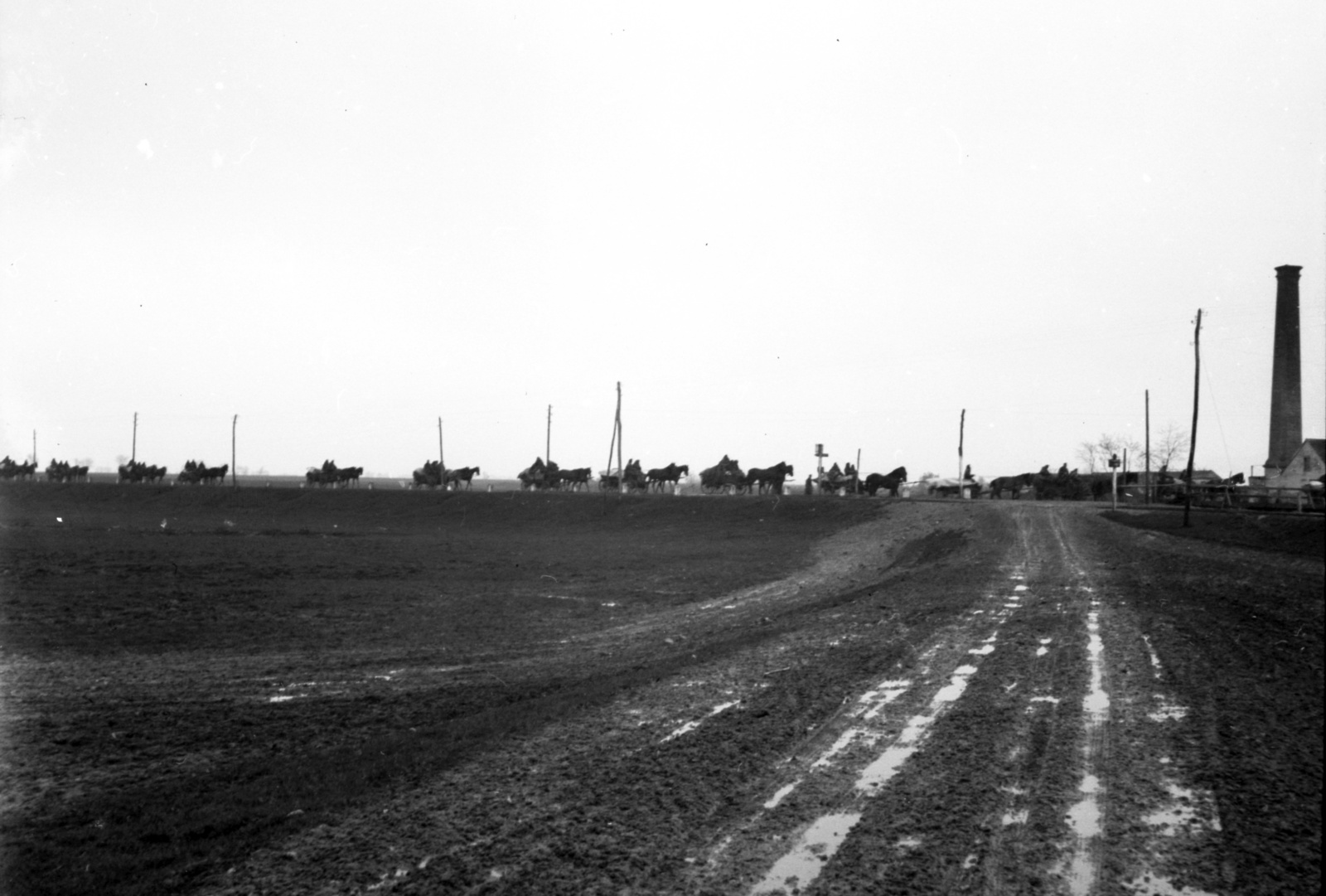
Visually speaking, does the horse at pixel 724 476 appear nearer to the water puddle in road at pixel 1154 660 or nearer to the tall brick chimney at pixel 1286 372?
the water puddle in road at pixel 1154 660

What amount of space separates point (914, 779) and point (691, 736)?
6.31 ft

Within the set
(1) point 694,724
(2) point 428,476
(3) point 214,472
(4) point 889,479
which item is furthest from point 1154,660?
(3) point 214,472

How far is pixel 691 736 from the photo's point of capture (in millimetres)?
6848

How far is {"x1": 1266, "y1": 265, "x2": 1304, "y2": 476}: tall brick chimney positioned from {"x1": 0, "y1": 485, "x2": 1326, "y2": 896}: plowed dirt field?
269 millimetres

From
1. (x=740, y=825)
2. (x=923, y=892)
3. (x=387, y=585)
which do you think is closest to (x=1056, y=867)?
(x=923, y=892)

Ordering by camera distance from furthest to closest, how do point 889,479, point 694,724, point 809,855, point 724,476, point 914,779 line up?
1. point 724,476
2. point 889,479
3. point 694,724
4. point 914,779
5. point 809,855

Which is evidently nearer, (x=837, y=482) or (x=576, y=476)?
(x=837, y=482)

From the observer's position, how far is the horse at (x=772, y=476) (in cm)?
5350

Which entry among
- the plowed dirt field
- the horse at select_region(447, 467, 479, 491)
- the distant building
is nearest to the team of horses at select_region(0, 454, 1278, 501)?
the horse at select_region(447, 467, 479, 491)

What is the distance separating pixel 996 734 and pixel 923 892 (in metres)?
2.77

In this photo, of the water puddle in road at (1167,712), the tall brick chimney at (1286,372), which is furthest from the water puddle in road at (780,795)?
the tall brick chimney at (1286,372)

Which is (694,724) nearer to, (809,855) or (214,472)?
(809,855)

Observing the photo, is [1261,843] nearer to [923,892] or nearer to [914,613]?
[923,892]

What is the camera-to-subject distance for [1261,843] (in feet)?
14.1
